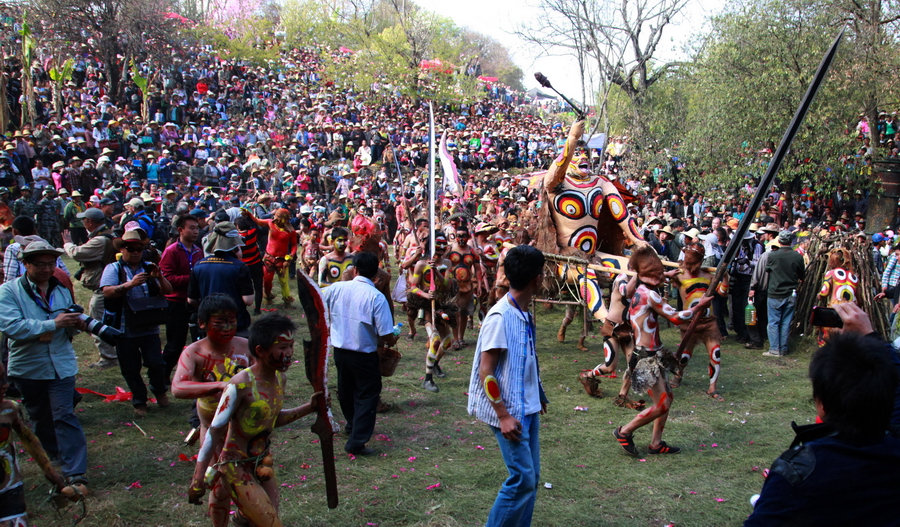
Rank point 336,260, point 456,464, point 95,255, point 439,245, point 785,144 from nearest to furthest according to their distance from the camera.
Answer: point 785,144 < point 456,464 < point 95,255 < point 336,260 < point 439,245

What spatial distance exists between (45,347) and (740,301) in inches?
387

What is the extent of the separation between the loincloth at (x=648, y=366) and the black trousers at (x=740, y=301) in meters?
5.64

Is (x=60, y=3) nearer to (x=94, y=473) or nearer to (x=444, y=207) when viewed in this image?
(x=444, y=207)

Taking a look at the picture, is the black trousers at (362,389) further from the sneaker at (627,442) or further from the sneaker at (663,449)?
the sneaker at (663,449)

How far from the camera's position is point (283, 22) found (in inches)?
1919

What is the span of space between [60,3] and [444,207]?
15.7 m

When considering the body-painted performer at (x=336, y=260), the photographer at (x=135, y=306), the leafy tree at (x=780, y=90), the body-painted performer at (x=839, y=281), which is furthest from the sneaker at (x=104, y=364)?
the leafy tree at (x=780, y=90)

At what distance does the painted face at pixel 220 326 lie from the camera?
13.4 ft

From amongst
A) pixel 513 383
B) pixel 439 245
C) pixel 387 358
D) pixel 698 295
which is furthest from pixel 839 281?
pixel 513 383

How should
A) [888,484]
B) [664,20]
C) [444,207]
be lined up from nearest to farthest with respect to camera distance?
[888,484] → [444,207] → [664,20]

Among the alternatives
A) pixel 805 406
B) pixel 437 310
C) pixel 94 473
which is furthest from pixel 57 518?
pixel 805 406

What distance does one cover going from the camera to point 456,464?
5.57 metres

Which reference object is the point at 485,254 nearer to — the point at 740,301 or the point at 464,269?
the point at 464,269

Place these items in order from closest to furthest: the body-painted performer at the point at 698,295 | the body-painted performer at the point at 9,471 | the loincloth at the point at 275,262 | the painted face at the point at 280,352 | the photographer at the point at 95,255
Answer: the body-painted performer at the point at 9,471
the painted face at the point at 280,352
the photographer at the point at 95,255
the body-painted performer at the point at 698,295
the loincloth at the point at 275,262
